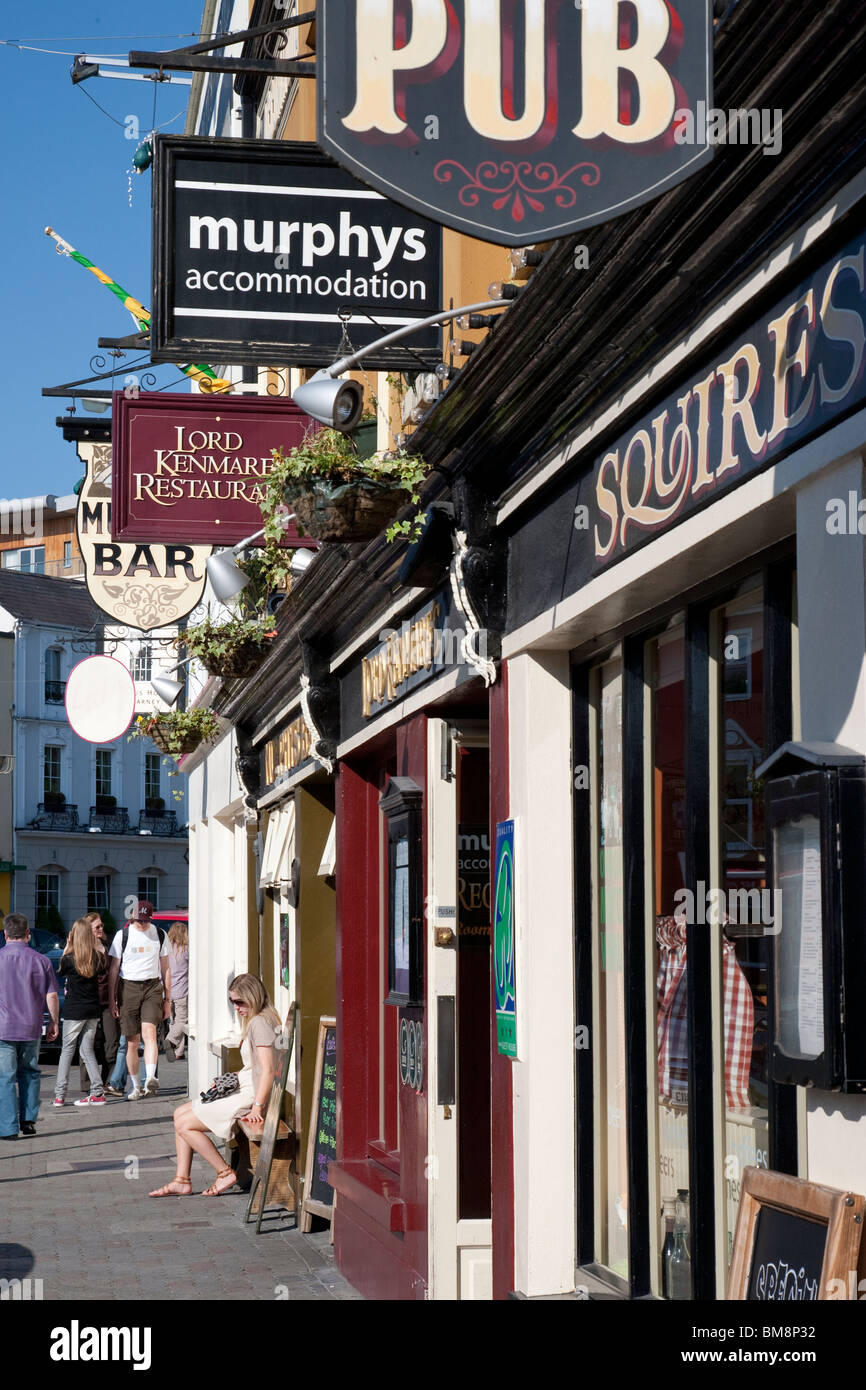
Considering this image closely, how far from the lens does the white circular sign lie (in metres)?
17.1

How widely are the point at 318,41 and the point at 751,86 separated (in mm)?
982

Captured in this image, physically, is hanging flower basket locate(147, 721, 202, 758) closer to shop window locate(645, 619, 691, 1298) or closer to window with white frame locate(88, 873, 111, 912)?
shop window locate(645, 619, 691, 1298)

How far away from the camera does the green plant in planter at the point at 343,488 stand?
6461mm

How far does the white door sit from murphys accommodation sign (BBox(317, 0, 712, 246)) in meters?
4.21

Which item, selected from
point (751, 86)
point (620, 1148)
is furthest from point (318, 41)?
point (620, 1148)

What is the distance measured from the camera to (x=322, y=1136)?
34.8 ft

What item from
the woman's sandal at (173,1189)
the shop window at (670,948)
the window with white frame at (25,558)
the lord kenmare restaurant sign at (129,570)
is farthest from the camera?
the window with white frame at (25,558)

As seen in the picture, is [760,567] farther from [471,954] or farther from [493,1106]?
[471,954]

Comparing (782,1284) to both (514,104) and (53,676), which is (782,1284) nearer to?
(514,104)

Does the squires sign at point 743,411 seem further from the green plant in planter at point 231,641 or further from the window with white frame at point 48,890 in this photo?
the window with white frame at point 48,890

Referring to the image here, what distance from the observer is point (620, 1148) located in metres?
5.68

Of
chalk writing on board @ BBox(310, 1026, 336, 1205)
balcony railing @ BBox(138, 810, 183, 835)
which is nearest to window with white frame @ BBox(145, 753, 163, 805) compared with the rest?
balcony railing @ BBox(138, 810, 183, 835)

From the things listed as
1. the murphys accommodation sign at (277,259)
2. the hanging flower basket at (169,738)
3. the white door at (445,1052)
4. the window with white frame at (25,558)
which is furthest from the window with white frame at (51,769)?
the murphys accommodation sign at (277,259)

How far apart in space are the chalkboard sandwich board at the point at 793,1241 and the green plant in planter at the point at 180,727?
12.7 meters
